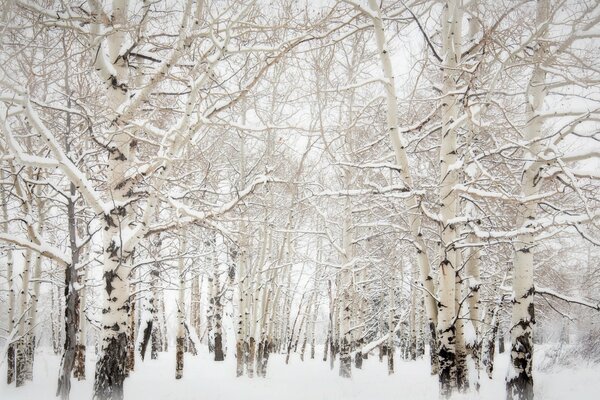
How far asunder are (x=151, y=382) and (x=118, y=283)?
21.5ft

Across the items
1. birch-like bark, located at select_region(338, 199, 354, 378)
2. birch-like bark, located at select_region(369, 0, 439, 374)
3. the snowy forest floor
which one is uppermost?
birch-like bark, located at select_region(369, 0, 439, 374)

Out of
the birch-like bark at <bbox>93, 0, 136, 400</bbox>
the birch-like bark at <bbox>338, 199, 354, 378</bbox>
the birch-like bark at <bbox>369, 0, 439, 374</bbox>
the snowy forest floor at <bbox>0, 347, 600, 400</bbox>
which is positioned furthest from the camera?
the birch-like bark at <bbox>338, 199, 354, 378</bbox>

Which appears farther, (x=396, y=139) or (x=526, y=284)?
(x=526, y=284)

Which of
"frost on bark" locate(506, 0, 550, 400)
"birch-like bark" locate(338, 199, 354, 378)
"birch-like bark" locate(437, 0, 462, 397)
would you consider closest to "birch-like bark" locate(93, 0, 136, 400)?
"birch-like bark" locate(437, 0, 462, 397)

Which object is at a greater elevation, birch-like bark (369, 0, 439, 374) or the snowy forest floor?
birch-like bark (369, 0, 439, 374)

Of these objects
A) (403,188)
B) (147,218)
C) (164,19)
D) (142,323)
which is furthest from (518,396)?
(142,323)

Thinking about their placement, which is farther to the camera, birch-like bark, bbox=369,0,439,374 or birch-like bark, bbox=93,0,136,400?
birch-like bark, bbox=369,0,439,374

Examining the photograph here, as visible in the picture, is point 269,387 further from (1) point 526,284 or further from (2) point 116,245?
(1) point 526,284

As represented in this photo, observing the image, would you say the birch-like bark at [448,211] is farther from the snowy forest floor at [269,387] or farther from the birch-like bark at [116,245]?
the birch-like bark at [116,245]

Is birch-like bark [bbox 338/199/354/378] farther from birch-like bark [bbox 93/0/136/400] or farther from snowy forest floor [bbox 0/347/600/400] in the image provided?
birch-like bark [bbox 93/0/136/400]

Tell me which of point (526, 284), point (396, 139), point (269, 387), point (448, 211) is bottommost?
point (269, 387)

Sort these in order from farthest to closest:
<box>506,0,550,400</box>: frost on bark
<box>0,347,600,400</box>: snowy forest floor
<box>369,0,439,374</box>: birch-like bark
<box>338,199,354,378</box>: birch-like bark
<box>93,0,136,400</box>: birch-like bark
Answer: <box>338,199,354,378</box>: birch-like bark
<box>0,347,600,400</box>: snowy forest floor
<box>506,0,550,400</box>: frost on bark
<box>369,0,439,374</box>: birch-like bark
<box>93,0,136,400</box>: birch-like bark

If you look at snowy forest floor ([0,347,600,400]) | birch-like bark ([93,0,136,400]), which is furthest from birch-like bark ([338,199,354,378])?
birch-like bark ([93,0,136,400])

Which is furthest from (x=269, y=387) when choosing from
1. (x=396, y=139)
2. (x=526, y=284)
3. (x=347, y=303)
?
(x=396, y=139)
